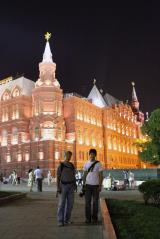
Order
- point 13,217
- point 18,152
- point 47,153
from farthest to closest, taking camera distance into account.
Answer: point 18,152, point 47,153, point 13,217

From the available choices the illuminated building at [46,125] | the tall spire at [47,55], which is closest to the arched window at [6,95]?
the illuminated building at [46,125]

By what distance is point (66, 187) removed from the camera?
966 centimetres

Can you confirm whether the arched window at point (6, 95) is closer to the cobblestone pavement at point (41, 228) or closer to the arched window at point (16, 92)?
the arched window at point (16, 92)

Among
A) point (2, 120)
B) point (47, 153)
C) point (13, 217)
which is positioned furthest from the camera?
point (2, 120)

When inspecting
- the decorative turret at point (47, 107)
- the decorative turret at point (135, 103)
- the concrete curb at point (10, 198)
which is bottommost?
the concrete curb at point (10, 198)

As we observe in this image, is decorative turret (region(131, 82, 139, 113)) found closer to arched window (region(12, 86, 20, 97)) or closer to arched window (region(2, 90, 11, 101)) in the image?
arched window (region(12, 86, 20, 97))

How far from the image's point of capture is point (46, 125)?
66.2 metres

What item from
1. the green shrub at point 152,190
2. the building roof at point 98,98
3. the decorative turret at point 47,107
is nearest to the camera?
the green shrub at point 152,190

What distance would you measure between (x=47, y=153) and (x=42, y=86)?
14.6 meters

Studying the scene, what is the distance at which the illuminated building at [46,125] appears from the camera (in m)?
66.0

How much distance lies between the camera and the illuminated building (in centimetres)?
6600

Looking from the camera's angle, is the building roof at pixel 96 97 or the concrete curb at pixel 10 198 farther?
the building roof at pixel 96 97

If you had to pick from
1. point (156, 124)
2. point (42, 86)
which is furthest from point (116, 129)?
point (156, 124)

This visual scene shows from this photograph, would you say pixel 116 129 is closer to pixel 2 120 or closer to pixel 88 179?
pixel 2 120
